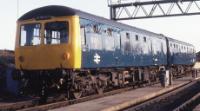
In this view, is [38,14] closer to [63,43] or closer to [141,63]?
[63,43]

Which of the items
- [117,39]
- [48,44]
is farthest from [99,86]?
[48,44]

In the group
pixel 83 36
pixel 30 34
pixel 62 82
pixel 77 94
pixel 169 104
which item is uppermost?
pixel 30 34

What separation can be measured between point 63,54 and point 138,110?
3323 mm

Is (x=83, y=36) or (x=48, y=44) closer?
(x=48, y=44)

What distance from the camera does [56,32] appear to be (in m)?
A: 15.5

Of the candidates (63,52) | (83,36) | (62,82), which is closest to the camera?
(63,52)

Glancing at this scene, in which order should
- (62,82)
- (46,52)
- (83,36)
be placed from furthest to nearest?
1. (83,36)
2. (46,52)
3. (62,82)

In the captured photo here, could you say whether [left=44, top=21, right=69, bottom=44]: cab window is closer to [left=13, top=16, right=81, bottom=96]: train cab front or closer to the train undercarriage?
[left=13, top=16, right=81, bottom=96]: train cab front

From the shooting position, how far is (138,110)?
44.4 feet

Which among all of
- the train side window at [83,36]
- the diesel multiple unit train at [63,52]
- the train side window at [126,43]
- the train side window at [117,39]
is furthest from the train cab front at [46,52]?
the train side window at [126,43]

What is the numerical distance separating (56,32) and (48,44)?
52 cm

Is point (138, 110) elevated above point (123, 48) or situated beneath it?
situated beneath

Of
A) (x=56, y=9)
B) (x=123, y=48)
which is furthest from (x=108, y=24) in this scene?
(x=56, y=9)

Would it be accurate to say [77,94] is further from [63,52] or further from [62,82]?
[63,52]
